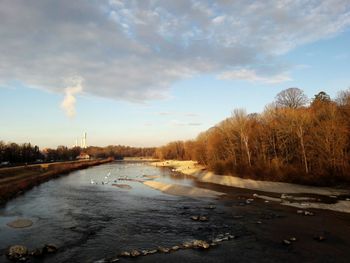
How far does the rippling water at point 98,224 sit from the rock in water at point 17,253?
1.18 metres

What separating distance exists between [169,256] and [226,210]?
14180 millimetres

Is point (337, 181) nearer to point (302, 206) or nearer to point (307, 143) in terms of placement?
point (307, 143)

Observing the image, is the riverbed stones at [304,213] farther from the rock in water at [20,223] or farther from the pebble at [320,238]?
the rock in water at [20,223]

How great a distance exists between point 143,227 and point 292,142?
130 ft

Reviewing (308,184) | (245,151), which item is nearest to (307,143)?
(308,184)

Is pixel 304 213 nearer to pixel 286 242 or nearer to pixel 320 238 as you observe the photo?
pixel 320 238

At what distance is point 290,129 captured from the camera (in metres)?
55.1

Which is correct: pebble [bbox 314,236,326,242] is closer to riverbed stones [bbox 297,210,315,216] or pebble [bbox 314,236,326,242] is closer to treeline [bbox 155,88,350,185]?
riverbed stones [bbox 297,210,315,216]

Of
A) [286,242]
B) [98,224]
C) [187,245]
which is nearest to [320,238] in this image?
[286,242]

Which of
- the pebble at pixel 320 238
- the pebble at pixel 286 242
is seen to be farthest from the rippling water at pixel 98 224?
the pebble at pixel 320 238

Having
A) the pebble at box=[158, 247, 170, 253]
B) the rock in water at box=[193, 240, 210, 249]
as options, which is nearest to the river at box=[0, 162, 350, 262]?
the pebble at box=[158, 247, 170, 253]

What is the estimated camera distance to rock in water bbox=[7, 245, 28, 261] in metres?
17.4

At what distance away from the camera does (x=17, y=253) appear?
1789cm

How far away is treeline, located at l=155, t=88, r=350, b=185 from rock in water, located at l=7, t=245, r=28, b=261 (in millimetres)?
38798
